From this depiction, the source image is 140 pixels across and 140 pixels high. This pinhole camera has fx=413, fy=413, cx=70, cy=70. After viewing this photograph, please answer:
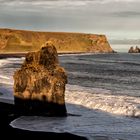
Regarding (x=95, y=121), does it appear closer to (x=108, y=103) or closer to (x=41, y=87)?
(x=41, y=87)

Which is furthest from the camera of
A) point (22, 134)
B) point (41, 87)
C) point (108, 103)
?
point (108, 103)

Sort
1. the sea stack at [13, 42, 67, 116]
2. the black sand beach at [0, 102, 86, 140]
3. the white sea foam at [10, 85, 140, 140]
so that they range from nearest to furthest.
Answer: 1. the black sand beach at [0, 102, 86, 140]
2. the white sea foam at [10, 85, 140, 140]
3. the sea stack at [13, 42, 67, 116]

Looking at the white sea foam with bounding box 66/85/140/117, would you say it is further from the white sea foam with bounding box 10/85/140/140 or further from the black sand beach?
the black sand beach

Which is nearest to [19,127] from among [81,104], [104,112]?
[104,112]

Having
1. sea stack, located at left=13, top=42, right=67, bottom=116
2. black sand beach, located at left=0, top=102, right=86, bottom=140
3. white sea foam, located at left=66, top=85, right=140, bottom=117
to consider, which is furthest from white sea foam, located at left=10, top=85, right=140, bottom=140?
sea stack, located at left=13, top=42, right=67, bottom=116

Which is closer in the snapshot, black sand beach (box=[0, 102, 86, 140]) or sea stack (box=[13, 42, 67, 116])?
black sand beach (box=[0, 102, 86, 140])

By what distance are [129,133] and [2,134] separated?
6714 millimetres

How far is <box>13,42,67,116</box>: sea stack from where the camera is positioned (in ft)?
85.3

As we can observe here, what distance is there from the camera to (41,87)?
1038 inches

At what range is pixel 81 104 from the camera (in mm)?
32719

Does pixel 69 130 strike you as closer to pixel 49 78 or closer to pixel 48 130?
pixel 48 130

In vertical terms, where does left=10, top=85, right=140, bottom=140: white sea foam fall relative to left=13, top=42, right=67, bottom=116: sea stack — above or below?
below

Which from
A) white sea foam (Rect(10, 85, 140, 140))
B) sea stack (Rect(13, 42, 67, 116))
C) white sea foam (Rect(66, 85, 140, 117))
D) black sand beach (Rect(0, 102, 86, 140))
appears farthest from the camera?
white sea foam (Rect(66, 85, 140, 117))

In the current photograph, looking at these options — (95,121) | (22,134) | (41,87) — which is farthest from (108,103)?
(22,134)
